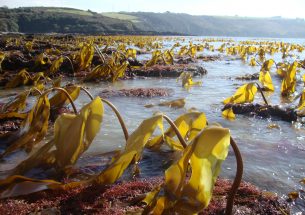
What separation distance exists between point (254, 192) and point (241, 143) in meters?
1.50

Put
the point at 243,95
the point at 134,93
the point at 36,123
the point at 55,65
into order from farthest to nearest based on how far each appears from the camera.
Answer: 1. the point at 55,65
2. the point at 134,93
3. the point at 243,95
4. the point at 36,123

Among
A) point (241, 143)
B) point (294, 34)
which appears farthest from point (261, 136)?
point (294, 34)

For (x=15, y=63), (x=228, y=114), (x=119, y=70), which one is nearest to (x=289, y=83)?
(x=228, y=114)

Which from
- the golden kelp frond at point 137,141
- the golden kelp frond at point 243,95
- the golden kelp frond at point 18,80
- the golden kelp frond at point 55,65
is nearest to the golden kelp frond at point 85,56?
the golden kelp frond at point 55,65

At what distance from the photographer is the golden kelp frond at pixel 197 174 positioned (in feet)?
5.04

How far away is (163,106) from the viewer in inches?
222

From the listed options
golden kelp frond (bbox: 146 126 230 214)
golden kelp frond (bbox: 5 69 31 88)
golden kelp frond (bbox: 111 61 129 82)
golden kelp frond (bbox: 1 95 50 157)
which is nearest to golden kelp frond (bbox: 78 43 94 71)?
golden kelp frond (bbox: 111 61 129 82)

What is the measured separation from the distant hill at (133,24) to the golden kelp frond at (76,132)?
66.9 m

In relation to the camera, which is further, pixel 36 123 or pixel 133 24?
pixel 133 24

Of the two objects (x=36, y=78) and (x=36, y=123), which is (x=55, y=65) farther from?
(x=36, y=123)

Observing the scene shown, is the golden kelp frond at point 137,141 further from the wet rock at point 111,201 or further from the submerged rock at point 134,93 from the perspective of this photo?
the submerged rock at point 134,93

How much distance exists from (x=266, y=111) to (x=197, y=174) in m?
3.82

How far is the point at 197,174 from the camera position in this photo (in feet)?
5.13

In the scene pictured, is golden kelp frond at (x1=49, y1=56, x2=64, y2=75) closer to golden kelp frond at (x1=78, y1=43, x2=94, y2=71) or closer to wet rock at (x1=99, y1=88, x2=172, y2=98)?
golden kelp frond at (x1=78, y1=43, x2=94, y2=71)
